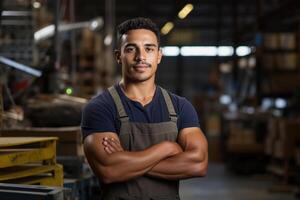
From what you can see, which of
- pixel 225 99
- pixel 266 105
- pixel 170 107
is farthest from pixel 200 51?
pixel 170 107

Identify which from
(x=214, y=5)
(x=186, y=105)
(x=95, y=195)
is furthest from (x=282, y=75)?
(x=214, y=5)

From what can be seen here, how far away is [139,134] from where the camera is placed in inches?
109

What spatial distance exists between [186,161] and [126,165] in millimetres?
297

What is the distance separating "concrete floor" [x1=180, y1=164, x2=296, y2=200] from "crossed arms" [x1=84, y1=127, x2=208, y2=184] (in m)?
6.75

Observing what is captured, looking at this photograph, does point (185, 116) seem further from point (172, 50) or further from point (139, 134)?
point (172, 50)

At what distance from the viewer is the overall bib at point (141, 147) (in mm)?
2742

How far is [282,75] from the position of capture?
1263cm

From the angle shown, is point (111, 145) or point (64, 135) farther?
point (64, 135)

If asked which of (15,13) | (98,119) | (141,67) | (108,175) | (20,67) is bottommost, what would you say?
(108,175)

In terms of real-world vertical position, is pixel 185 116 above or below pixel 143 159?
above

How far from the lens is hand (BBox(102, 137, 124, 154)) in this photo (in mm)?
2715

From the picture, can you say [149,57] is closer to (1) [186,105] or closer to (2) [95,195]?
(1) [186,105]

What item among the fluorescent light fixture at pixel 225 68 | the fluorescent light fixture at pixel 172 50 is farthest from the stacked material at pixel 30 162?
the fluorescent light fixture at pixel 172 50

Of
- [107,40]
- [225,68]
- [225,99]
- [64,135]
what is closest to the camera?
[64,135]
